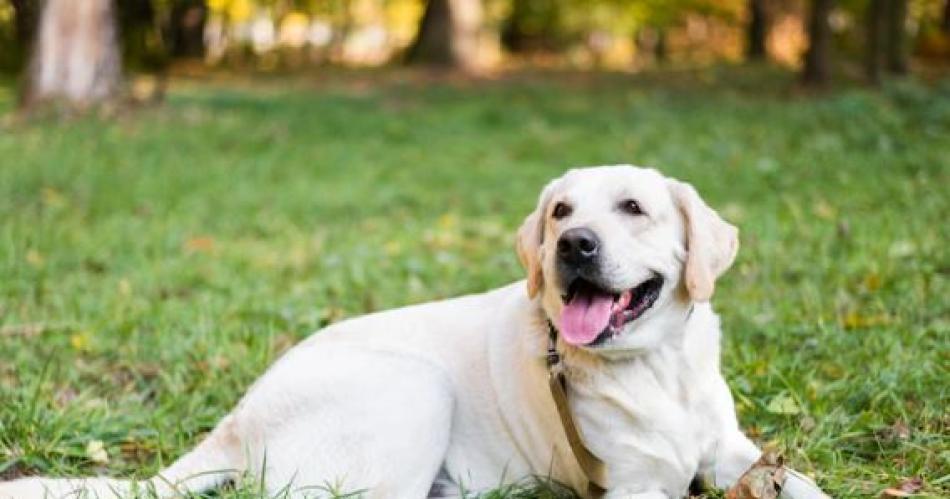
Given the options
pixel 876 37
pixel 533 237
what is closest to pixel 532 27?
pixel 876 37

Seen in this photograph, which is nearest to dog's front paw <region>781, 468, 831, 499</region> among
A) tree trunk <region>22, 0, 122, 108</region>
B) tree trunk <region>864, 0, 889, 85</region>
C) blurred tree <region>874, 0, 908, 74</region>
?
tree trunk <region>22, 0, 122, 108</region>

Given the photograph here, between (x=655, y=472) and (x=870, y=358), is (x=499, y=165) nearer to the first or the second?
(x=870, y=358)

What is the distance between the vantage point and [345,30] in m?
39.9

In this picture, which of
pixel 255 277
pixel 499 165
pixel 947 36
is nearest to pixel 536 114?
pixel 499 165

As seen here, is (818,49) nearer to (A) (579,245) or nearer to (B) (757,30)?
(B) (757,30)

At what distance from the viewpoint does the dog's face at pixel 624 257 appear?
10.7ft

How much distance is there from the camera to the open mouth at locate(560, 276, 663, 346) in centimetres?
327

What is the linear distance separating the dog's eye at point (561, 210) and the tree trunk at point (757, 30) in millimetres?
26112

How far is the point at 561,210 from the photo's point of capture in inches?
139

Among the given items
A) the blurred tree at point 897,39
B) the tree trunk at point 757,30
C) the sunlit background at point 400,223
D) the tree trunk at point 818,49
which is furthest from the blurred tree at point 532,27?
the tree trunk at point 818,49

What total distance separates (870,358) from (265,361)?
2.66 metres

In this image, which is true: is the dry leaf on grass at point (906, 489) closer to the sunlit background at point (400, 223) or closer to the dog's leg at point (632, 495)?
the sunlit background at point (400, 223)

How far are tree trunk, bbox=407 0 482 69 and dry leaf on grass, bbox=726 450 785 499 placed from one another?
65.5ft

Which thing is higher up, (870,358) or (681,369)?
(681,369)
